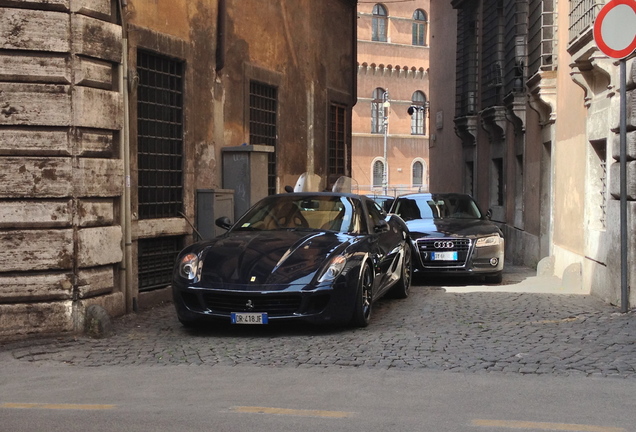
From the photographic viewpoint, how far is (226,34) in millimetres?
14539

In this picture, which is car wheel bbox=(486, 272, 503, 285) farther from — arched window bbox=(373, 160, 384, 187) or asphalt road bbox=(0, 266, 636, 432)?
arched window bbox=(373, 160, 384, 187)

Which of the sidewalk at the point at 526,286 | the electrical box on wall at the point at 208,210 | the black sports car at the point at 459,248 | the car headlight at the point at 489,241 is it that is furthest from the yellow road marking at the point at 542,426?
the car headlight at the point at 489,241

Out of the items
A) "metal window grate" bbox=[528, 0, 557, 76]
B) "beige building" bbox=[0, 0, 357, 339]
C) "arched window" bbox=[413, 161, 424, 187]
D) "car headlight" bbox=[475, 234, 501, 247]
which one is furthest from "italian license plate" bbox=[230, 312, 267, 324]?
"arched window" bbox=[413, 161, 424, 187]

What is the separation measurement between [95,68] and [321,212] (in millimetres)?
2979

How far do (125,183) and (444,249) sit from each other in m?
5.60

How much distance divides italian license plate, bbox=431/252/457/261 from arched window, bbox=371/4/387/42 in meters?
62.3

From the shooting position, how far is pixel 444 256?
14680mm

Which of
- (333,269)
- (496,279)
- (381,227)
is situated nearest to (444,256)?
(496,279)

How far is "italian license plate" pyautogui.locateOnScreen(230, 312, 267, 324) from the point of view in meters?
9.23

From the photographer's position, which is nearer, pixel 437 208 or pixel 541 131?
pixel 437 208

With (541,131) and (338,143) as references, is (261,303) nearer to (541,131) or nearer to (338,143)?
(541,131)

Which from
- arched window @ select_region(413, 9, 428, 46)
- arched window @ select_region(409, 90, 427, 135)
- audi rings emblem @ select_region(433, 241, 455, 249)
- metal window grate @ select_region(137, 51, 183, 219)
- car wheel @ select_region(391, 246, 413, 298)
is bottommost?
car wheel @ select_region(391, 246, 413, 298)

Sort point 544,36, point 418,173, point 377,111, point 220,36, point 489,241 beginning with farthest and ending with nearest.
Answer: point 418,173 → point 377,111 → point 544,36 → point 489,241 → point 220,36

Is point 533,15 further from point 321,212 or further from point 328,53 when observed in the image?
point 321,212
